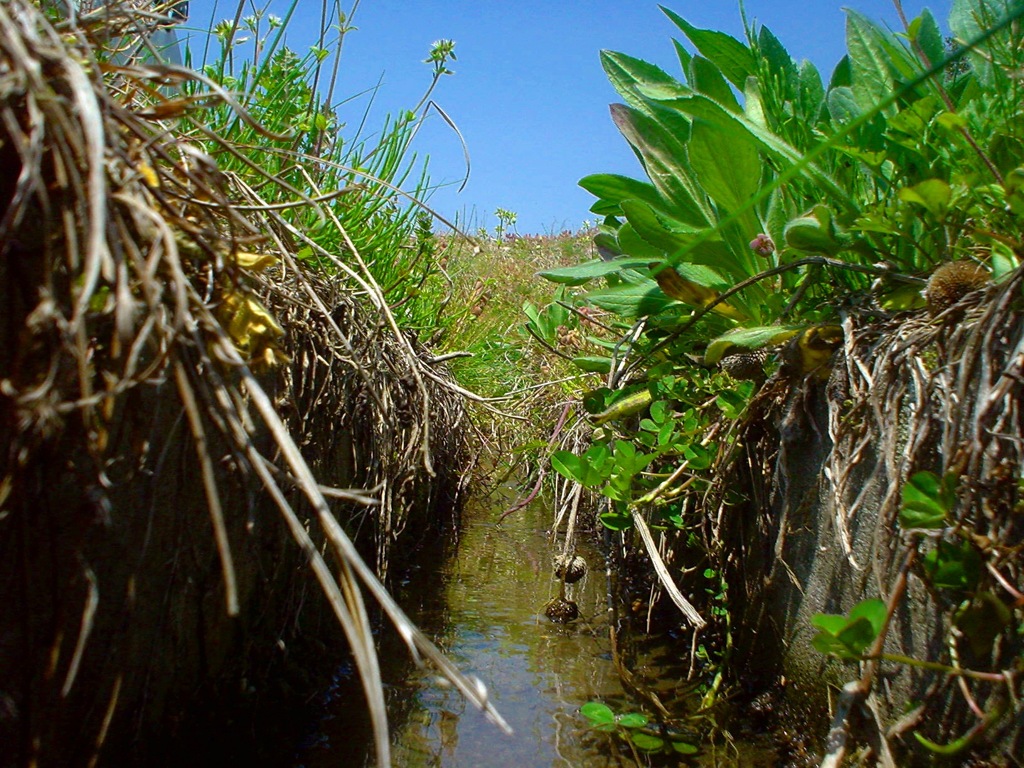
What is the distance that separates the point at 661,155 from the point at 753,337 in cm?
71

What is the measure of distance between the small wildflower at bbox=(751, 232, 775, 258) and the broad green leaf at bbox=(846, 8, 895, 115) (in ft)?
1.23

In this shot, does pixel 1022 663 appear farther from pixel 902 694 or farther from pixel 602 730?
pixel 602 730

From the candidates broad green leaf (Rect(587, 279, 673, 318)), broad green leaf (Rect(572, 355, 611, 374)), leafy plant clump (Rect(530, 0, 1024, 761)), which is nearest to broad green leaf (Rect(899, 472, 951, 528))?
leafy plant clump (Rect(530, 0, 1024, 761))

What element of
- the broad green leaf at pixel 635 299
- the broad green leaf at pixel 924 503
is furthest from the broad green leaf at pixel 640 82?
the broad green leaf at pixel 924 503

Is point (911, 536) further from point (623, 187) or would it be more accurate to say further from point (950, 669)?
point (623, 187)

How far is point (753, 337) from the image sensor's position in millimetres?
1900

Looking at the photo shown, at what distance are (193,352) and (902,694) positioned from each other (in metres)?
1.21

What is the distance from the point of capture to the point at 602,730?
1878 millimetres

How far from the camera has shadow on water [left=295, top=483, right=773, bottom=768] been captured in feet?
5.90

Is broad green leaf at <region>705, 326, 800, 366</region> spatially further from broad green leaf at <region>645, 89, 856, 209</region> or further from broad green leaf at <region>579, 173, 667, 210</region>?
broad green leaf at <region>579, 173, 667, 210</region>

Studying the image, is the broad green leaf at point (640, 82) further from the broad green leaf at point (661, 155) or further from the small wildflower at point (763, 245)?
the small wildflower at point (763, 245)

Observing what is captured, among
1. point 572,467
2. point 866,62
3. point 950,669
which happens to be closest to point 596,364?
point 572,467

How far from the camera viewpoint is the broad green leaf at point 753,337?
187 cm

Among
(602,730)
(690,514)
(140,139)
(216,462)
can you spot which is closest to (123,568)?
(216,462)
